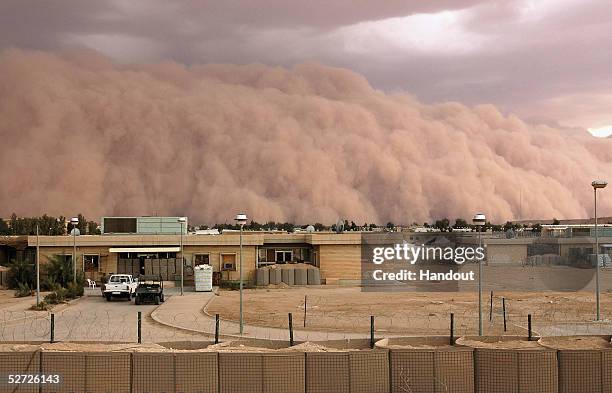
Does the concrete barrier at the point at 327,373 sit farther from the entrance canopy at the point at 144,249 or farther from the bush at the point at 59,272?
the entrance canopy at the point at 144,249

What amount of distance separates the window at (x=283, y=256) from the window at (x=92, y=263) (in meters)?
8.51

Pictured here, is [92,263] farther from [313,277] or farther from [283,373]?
[283,373]

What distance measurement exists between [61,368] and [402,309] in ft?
49.8

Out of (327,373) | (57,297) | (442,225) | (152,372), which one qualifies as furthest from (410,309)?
(442,225)

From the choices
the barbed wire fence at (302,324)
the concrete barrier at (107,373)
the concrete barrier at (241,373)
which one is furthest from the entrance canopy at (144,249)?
the concrete barrier at (241,373)

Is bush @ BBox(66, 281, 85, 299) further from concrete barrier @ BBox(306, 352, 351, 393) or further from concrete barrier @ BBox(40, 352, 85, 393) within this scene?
concrete barrier @ BBox(306, 352, 351, 393)

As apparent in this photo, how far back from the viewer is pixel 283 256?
35.3 metres

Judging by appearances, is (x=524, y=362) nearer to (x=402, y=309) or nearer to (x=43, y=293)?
(x=402, y=309)

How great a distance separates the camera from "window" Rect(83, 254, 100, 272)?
108 feet

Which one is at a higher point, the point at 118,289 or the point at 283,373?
the point at 283,373

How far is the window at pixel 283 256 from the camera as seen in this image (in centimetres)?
3525

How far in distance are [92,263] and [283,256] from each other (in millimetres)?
9061

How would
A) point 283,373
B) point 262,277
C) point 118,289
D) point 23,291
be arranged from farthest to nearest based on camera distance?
point 262,277, point 23,291, point 118,289, point 283,373

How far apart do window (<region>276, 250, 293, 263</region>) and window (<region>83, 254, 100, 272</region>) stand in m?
8.51
